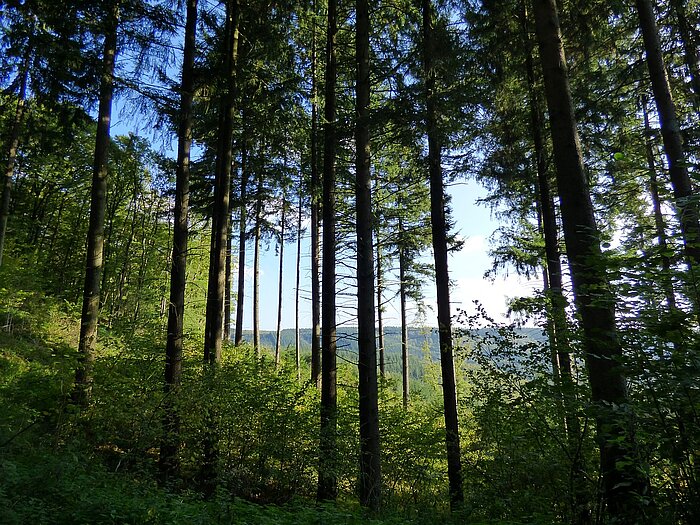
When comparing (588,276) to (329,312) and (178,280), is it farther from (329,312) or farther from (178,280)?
(178,280)

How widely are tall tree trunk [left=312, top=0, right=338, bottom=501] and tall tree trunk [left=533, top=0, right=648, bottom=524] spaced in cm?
462

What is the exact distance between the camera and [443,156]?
32.0ft

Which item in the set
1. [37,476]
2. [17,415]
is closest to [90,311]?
[17,415]

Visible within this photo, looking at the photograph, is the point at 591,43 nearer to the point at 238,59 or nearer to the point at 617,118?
the point at 617,118

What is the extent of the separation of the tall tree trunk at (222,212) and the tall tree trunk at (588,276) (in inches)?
289

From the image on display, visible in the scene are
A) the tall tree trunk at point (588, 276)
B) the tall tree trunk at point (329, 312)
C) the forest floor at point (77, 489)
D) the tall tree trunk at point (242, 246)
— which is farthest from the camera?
the tall tree trunk at point (242, 246)

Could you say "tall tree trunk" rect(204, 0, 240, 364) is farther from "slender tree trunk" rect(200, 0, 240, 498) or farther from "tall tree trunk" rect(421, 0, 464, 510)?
"tall tree trunk" rect(421, 0, 464, 510)

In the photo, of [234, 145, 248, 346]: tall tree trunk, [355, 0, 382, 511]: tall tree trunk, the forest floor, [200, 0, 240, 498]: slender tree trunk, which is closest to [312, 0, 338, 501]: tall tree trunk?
[355, 0, 382, 511]: tall tree trunk

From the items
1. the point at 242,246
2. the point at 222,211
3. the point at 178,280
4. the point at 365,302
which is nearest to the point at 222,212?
the point at 222,211

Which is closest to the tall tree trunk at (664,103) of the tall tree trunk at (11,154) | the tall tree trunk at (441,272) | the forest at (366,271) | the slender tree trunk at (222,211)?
the forest at (366,271)

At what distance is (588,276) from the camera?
3.28 m

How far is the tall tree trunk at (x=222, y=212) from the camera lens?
935 cm

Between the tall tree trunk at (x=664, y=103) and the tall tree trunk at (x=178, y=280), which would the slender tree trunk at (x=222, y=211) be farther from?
the tall tree trunk at (x=664, y=103)

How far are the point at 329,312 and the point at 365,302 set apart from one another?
184cm
